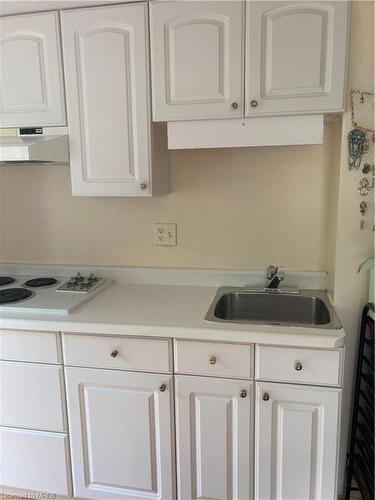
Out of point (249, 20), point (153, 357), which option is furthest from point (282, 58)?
point (153, 357)

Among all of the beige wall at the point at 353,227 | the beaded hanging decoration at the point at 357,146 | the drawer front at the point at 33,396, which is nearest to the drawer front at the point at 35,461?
the drawer front at the point at 33,396

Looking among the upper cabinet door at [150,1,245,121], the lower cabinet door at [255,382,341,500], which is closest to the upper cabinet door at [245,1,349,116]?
the upper cabinet door at [150,1,245,121]

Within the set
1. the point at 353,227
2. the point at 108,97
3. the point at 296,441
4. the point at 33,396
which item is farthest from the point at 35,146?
the point at 296,441

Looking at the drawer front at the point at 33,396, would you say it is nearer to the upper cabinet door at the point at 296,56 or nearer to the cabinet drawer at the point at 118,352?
the cabinet drawer at the point at 118,352

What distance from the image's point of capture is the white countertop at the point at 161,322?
1.47 meters

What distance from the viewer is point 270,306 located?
1.93m

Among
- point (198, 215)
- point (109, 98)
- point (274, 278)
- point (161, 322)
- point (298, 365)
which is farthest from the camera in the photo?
point (198, 215)

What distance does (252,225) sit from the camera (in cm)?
199

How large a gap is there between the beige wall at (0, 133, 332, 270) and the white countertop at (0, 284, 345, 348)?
0.27 m

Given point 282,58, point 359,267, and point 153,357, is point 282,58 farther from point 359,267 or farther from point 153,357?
point 153,357

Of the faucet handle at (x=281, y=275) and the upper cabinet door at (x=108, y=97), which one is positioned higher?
the upper cabinet door at (x=108, y=97)

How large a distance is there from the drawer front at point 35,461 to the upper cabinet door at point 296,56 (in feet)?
5.30

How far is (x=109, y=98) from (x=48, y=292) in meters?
0.92

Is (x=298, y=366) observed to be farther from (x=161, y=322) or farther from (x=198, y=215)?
(x=198, y=215)
